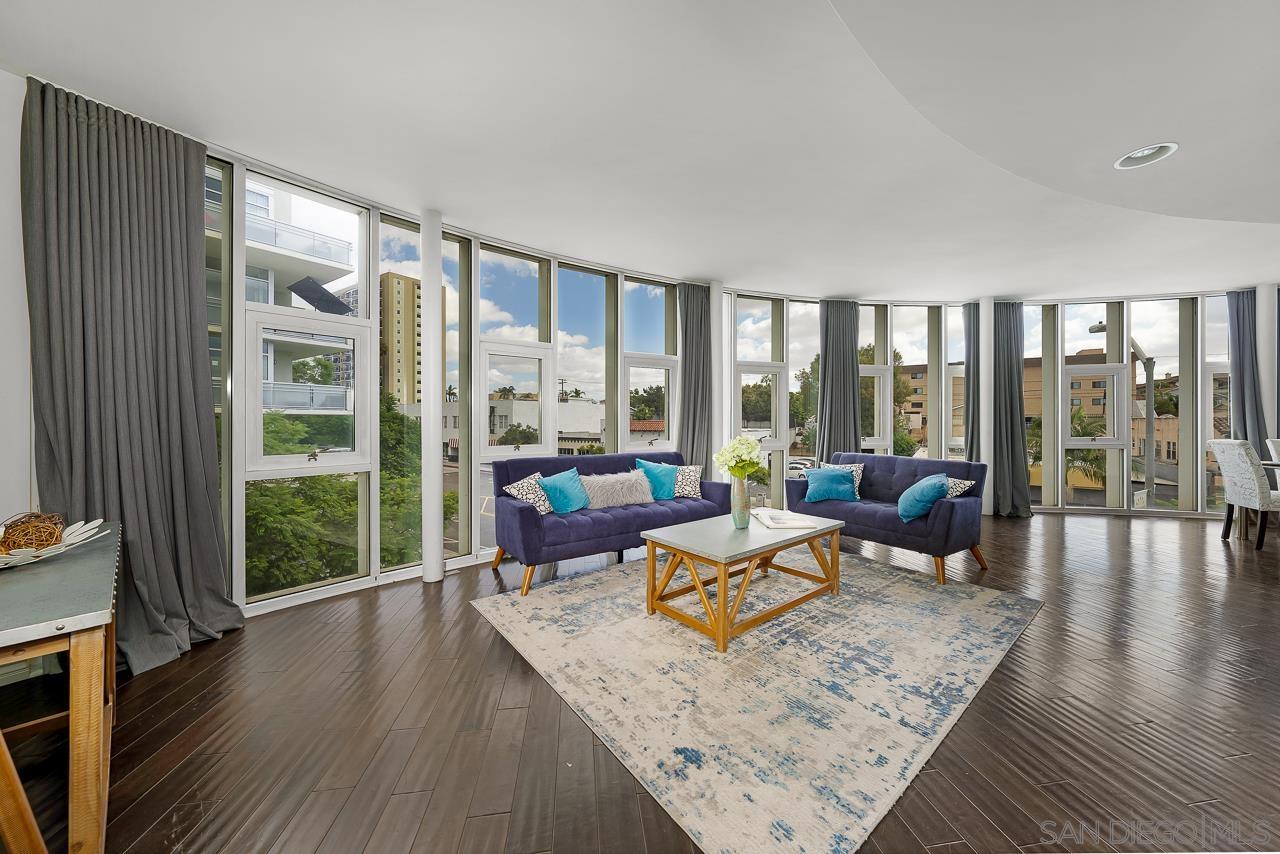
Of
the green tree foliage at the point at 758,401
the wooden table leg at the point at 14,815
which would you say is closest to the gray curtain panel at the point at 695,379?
the green tree foliage at the point at 758,401

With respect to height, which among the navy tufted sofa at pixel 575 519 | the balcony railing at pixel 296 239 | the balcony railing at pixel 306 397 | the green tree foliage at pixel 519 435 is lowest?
the navy tufted sofa at pixel 575 519

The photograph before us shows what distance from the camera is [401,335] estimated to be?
391 cm

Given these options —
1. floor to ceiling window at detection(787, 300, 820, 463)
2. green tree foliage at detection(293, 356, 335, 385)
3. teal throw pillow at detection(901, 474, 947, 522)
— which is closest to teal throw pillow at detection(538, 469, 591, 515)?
green tree foliage at detection(293, 356, 335, 385)

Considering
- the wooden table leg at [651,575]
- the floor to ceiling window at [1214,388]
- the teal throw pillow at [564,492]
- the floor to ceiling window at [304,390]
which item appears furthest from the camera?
the floor to ceiling window at [1214,388]

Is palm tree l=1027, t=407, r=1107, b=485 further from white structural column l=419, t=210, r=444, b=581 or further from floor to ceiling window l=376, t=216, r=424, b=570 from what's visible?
floor to ceiling window l=376, t=216, r=424, b=570

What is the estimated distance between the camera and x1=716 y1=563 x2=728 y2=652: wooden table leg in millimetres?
2627

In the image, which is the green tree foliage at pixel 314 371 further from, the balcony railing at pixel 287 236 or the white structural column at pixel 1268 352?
the white structural column at pixel 1268 352

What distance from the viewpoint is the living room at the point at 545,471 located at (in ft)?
5.25

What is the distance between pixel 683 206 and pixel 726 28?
179 centimetres

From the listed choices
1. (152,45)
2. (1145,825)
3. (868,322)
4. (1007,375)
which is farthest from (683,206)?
(1007,375)

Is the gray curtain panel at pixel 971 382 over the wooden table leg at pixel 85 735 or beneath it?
over

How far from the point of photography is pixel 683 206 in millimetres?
3771

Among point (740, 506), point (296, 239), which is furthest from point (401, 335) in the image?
point (740, 506)

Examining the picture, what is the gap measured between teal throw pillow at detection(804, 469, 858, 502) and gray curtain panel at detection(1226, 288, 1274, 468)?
510 centimetres
